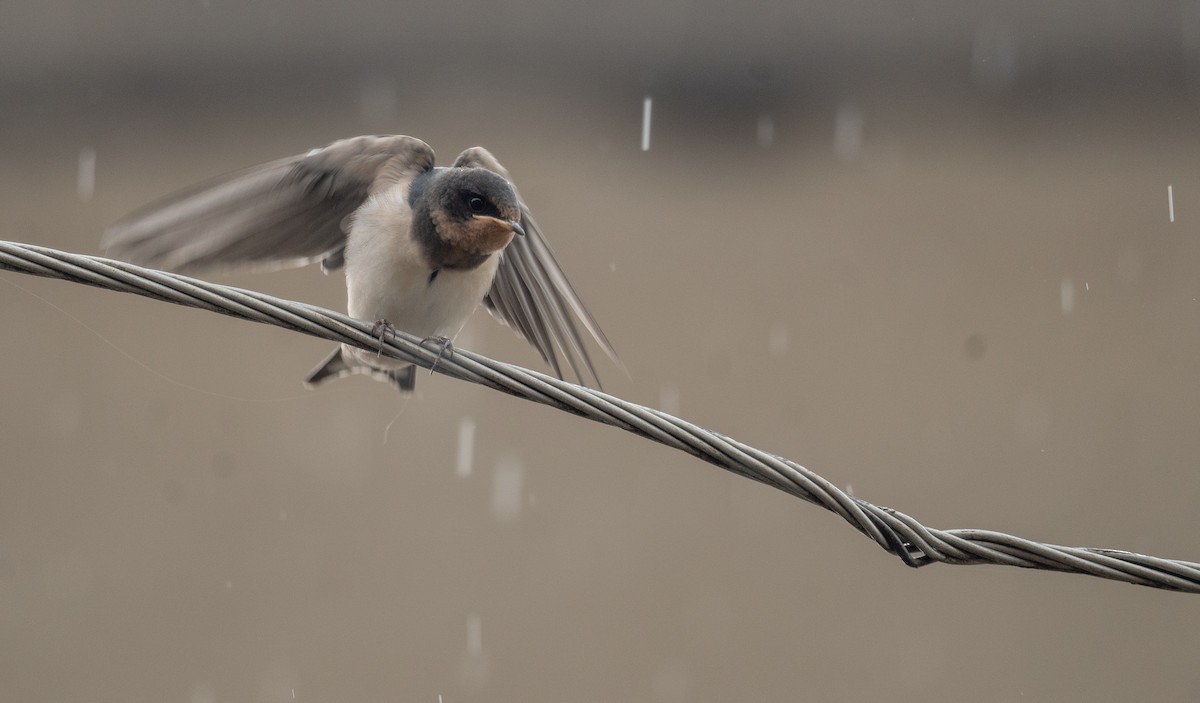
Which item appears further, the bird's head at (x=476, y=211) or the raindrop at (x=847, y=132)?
the raindrop at (x=847, y=132)

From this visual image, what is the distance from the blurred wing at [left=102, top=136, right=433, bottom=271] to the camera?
216 centimetres

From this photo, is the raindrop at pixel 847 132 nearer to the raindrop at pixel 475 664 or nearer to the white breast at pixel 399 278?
the raindrop at pixel 475 664

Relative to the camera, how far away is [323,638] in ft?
14.6

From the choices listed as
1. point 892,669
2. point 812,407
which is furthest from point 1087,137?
point 892,669

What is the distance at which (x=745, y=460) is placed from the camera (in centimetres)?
137

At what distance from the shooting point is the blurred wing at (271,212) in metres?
2.16

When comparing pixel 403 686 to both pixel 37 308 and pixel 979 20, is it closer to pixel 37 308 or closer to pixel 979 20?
pixel 37 308

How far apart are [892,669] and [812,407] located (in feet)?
3.48

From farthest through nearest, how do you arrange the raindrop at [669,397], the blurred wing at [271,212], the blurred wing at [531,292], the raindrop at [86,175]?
the raindrop at [86,175] → the raindrop at [669,397] → the blurred wing at [531,292] → the blurred wing at [271,212]

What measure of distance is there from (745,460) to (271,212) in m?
1.41

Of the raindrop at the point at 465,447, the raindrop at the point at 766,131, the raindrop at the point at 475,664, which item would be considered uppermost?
the raindrop at the point at 766,131

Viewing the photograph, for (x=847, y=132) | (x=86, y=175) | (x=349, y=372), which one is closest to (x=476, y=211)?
(x=349, y=372)

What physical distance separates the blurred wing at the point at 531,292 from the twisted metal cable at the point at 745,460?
3.24ft

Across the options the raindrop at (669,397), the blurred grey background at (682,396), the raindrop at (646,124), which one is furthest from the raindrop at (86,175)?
the raindrop at (669,397)
